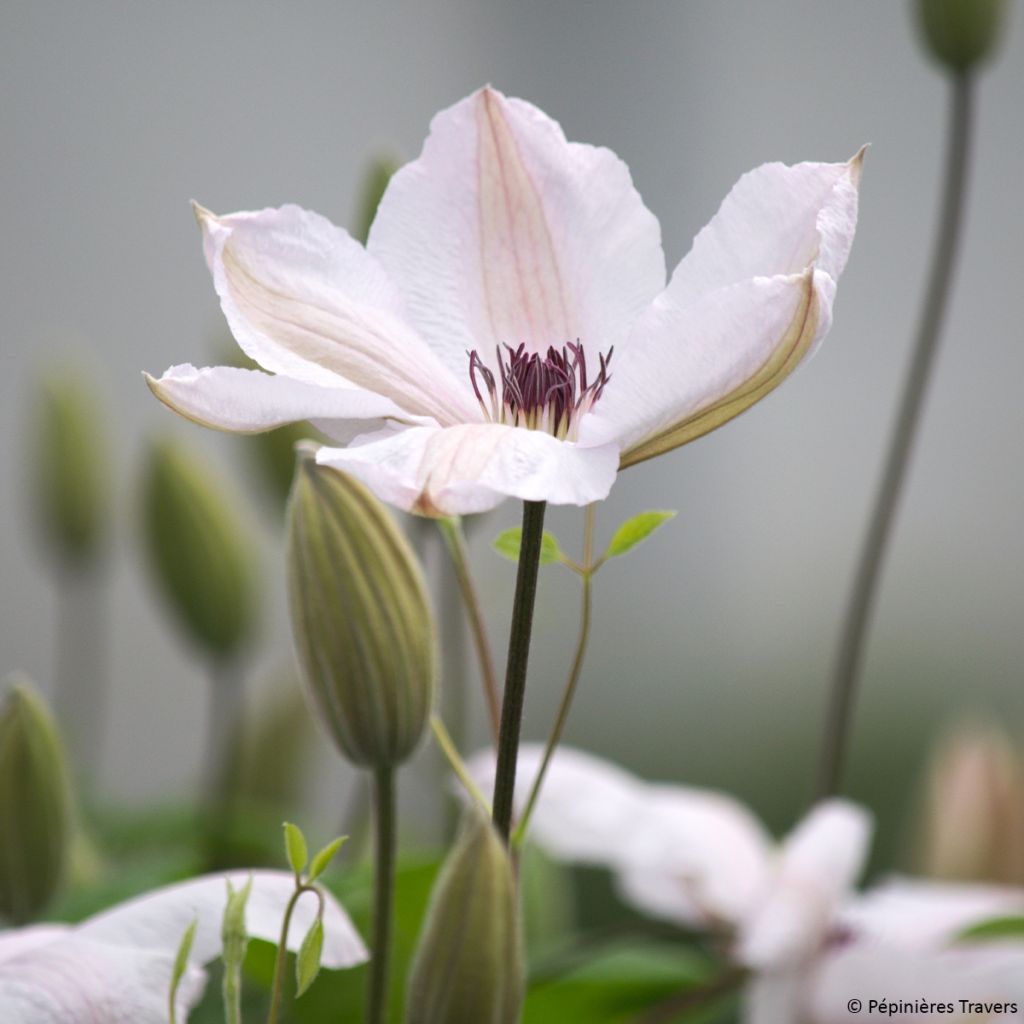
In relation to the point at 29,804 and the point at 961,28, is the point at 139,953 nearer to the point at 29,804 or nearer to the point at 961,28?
the point at 29,804

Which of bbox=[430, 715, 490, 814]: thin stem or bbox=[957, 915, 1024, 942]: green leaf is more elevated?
bbox=[430, 715, 490, 814]: thin stem

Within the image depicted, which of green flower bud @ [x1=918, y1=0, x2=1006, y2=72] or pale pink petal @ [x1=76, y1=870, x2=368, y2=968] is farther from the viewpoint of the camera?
green flower bud @ [x1=918, y1=0, x2=1006, y2=72]

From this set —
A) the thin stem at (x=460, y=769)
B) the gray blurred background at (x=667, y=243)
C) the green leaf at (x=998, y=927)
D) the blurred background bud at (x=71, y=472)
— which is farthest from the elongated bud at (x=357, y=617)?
the gray blurred background at (x=667, y=243)

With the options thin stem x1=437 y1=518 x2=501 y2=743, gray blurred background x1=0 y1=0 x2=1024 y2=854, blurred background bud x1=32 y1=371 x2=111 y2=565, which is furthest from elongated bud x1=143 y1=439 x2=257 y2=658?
gray blurred background x1=0 y1=0 x2=1024 y2=854

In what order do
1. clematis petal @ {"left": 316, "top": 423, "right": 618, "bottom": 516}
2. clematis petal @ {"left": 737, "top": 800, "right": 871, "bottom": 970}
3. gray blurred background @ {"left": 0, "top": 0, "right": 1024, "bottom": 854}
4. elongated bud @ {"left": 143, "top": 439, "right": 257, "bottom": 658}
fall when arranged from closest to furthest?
clematis petal @ {"left": 316, "top": 423, "right": 618, "bottom": 516}, clematis petal @ {"left": 737, "top": 800, "right": 871, "bottom": 970}, elongated bud @ {"left": 143, "top": 439, "right": 257, "bottom": 658}, gray blurred background @ {"left": 0, "top": 0, "right": 1024, "bottom": 854}

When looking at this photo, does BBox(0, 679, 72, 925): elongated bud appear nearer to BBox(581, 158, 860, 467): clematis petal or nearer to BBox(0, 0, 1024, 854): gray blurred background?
BBox(581, 158, 860, 467): clematis petal

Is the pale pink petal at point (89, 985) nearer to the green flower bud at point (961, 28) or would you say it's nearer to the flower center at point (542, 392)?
the flower center at point (542, 392)

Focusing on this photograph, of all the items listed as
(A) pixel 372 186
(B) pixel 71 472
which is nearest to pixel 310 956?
(A) pixel 372 186
